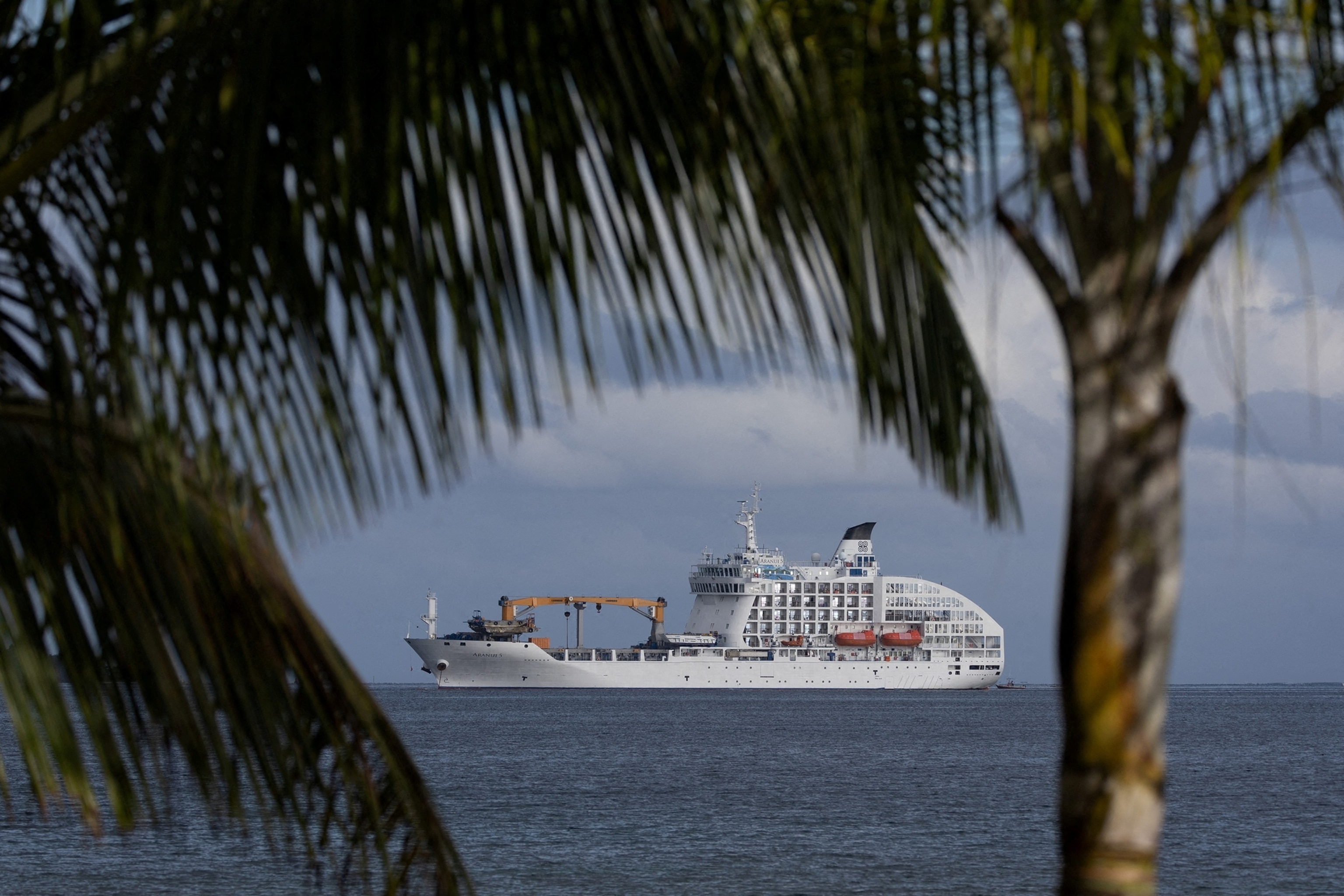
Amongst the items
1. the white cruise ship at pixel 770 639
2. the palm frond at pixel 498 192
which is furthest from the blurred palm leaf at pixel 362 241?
the white cruise ship at pixel 770 639

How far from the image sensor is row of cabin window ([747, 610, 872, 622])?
267ft

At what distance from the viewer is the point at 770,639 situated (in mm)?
80812

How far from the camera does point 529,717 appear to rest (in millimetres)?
71500

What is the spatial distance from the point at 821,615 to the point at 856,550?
5145 millimetres

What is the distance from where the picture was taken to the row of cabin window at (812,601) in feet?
267

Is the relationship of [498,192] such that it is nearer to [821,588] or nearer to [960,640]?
[821,588]

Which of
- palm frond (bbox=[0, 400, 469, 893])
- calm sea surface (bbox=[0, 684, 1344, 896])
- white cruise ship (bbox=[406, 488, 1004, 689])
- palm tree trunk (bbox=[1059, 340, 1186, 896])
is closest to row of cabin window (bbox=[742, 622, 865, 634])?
white cruise ship (bbox=[406, 488, 1004, 689])

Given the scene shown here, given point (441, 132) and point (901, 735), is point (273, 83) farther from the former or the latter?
point (901, 735)

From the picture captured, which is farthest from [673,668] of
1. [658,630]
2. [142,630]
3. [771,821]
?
[142,630]

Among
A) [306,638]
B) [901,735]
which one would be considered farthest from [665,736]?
[306,638]

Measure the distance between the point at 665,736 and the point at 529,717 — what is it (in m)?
16.8

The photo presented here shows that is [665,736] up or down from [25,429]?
down

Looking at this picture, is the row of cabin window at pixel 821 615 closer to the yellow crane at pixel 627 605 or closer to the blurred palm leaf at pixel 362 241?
the yellow crane at pixel 627 605

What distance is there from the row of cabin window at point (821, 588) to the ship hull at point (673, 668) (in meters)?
3.38
